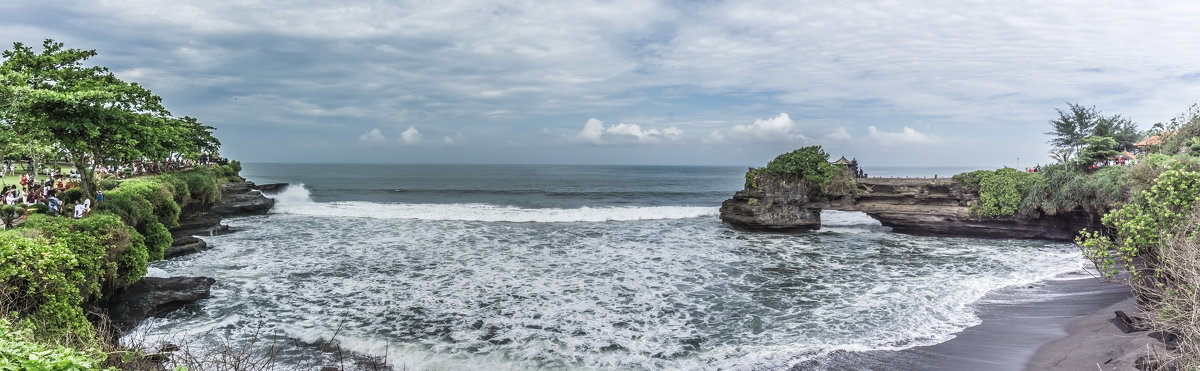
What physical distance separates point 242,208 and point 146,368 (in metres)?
34.6

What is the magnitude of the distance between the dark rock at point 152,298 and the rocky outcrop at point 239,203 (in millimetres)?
23895

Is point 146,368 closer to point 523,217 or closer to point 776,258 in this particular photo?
point 776,258

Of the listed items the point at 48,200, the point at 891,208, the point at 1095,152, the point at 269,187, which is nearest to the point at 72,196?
the point at 48,200

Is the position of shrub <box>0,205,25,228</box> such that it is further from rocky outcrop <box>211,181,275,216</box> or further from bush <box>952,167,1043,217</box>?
bush <box>952,167,1043,217</box>

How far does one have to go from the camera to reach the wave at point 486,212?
3706cm

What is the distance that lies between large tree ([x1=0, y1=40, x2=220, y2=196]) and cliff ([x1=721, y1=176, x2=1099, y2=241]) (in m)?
29.2

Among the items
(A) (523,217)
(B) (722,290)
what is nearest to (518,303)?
(B) (722,290)

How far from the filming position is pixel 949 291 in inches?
641

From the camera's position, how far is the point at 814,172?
30328mm

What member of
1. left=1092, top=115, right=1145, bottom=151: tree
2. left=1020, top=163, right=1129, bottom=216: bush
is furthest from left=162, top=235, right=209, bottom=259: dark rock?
left=1092, top=115, right=1145, bottom=151: tree

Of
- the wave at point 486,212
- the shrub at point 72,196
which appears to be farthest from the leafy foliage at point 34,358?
the wave at point 486,212

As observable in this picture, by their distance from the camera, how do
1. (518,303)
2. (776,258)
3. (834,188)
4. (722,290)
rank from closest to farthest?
(518,303)
(722,290)
(776,258)
(834,188)

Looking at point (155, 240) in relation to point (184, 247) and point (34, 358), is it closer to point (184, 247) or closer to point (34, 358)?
point (184, 247)

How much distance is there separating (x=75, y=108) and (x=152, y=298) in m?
5.58
